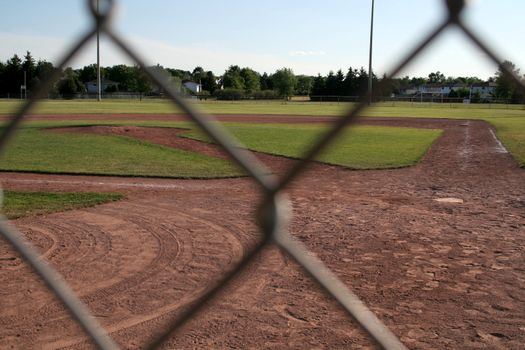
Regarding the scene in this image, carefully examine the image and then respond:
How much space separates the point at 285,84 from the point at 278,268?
56.0 metres

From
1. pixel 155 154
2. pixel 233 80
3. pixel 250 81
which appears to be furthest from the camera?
pixel 250 81

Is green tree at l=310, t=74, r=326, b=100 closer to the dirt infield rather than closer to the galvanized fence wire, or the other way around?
the dirt infield

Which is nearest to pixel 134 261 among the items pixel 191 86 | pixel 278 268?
pixel 278 268

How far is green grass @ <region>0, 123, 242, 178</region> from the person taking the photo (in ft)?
33.4

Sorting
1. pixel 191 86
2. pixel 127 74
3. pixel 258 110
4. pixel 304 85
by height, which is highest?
pixel 304 85

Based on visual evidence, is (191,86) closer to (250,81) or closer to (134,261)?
(134,261)

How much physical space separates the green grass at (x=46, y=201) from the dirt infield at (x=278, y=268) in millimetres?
379

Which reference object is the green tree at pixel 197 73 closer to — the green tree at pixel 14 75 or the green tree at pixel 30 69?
the green tree at pixel 30 69

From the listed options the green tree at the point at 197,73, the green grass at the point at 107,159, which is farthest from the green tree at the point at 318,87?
the green grass at the point at 107,159

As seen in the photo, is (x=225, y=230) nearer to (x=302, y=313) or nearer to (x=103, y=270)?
(x=103, y=270)

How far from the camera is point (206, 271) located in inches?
180

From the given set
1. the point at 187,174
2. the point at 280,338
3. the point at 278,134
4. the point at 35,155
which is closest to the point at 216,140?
the point at 280,338

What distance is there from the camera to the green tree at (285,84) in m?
58.1

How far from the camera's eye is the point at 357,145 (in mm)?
15812
